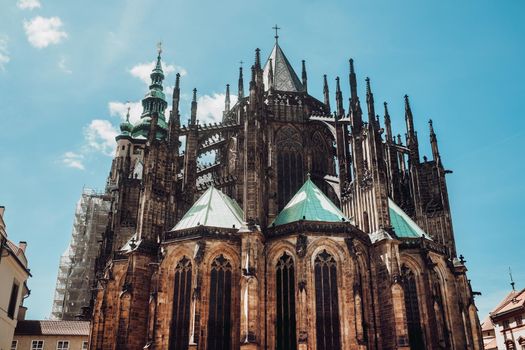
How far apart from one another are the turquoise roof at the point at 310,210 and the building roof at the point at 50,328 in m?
21.1

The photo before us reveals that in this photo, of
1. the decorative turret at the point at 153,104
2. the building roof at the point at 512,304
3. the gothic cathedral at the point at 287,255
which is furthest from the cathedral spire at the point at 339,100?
the decorative turret at the point at 153,104

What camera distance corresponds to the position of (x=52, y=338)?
133 feet

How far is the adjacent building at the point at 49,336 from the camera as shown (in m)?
40.1

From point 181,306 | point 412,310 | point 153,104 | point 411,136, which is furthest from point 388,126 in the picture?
point 153,104

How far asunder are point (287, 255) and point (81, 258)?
37.8 m

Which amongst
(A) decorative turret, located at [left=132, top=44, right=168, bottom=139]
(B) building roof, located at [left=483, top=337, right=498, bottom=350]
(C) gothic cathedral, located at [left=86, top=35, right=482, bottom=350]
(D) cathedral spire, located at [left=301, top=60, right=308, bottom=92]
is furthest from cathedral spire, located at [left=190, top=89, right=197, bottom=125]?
(B) building roof, located at [left=483, top=337, right=498, bottom=350]

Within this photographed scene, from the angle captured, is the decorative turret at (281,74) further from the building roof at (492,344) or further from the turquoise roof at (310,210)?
the building roof at (492,344)

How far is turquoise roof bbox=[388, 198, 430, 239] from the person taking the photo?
32219 mm

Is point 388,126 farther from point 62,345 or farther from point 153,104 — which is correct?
point 153,104

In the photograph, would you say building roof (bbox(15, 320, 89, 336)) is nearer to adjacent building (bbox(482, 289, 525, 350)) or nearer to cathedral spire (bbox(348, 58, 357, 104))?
cathedral spire (bbox(348, 58, 357, 104))

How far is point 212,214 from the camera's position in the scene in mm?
30906

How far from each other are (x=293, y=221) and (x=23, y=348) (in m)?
25.4

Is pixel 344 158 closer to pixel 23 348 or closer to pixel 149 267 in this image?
pixel 149 267

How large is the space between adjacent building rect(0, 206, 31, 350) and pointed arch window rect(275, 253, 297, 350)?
14108mm
